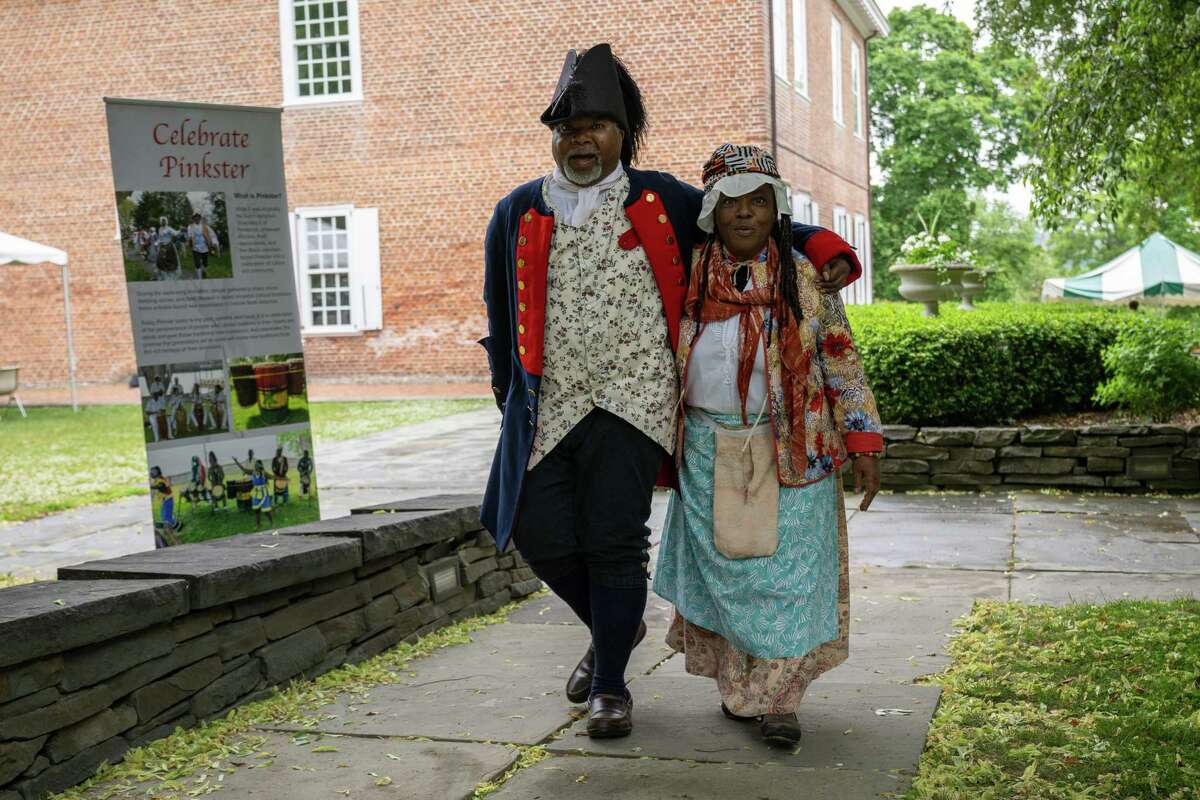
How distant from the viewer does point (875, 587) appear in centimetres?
601

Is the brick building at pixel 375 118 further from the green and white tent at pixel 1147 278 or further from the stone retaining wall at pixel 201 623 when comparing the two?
the stone retaining wall at pixel 201 623

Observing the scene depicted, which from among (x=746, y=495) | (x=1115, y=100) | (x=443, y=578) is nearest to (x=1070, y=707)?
(x=746, y=495)

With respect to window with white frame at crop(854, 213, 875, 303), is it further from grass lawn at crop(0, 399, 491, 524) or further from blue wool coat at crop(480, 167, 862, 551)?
blue wool coat at crop(480, 167, 862, 551)

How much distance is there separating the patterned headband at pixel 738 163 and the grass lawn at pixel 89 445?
6.88 metres

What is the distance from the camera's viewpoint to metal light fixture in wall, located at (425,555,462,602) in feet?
17.2

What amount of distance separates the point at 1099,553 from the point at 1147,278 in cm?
2661

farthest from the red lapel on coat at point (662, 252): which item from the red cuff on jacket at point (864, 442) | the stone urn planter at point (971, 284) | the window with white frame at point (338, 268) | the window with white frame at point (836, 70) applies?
the window with white frame at point (836, 70)

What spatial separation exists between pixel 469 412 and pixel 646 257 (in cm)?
1293

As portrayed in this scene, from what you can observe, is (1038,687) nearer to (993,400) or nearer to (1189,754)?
(1189,754)

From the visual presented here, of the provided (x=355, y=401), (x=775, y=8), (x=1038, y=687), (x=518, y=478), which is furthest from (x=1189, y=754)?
(x=775, y=8)

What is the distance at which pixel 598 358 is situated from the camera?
12.5 ft

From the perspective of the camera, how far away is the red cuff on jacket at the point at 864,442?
3.69 meters

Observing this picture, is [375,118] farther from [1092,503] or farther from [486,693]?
[486,693]

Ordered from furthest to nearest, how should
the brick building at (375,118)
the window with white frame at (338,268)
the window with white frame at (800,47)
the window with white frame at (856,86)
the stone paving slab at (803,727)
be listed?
1. the window with white frame at (856,86)
2. the window with white frame at (800,47)
3. the window with white frame at (338,268)
4. the brick building at (375,118)
5. the stone paving slab at (803,727)
